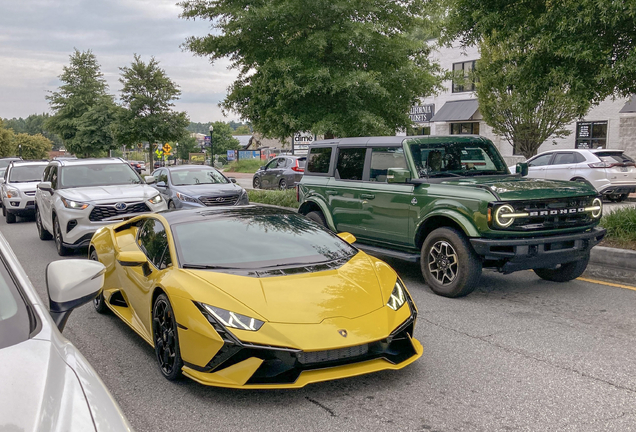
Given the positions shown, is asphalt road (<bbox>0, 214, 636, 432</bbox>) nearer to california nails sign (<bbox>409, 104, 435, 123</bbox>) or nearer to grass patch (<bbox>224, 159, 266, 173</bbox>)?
california nails sign (<bbox>409, 104, 435, 123</bbox>)

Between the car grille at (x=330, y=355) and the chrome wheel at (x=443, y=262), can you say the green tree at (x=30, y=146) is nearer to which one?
the chrome wheel at (x=443, y=262)

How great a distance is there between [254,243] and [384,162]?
3.84 metres

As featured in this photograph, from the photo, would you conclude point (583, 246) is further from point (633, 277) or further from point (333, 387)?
point (333, 387)

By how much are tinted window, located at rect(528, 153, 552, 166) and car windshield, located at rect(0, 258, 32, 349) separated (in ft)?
61.8

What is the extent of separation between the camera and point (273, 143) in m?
107

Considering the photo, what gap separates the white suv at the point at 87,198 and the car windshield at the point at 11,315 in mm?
8571

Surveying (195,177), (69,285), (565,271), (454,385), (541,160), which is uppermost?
(541,160)

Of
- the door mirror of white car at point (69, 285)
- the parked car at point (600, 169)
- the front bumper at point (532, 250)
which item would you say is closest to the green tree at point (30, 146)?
the parked car at point (600, 169)

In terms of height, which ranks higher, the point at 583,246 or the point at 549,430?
the point at 583,246

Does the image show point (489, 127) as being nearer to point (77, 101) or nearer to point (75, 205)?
point (75, 205)

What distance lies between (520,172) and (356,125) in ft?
25.8

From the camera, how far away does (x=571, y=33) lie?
372 inches

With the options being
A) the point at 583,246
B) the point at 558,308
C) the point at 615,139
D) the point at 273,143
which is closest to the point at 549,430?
the point at 558,308

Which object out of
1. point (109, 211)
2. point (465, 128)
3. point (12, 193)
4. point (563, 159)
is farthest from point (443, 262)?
point (465, 128)
